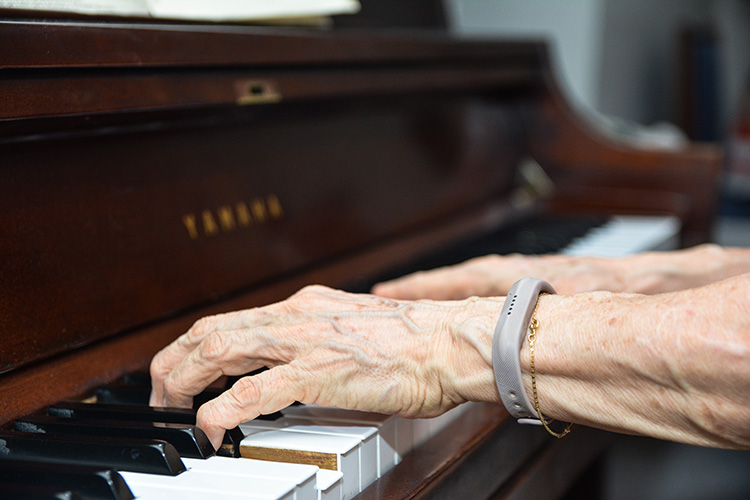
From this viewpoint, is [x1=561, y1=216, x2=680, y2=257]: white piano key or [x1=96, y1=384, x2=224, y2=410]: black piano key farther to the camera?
[x1=561, y1=216, x2=680, y2=257]: white piano key

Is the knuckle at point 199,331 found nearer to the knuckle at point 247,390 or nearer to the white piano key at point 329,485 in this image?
the knuckle at point 247,390

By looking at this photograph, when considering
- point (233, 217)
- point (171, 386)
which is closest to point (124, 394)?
point (171, 386)

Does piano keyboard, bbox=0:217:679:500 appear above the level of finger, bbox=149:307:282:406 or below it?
below

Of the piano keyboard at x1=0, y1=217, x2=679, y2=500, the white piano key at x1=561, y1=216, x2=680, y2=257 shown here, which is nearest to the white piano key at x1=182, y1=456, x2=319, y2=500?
the piano keyboard at x1=0, y1=217, x2=679, y2=500

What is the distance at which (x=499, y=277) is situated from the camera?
1203mm

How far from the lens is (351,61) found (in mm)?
1305

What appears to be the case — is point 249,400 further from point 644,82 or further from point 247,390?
point 644,82

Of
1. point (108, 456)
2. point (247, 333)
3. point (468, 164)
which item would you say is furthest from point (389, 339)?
point (468, 164)

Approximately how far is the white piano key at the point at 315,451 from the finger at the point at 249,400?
0.09 ft

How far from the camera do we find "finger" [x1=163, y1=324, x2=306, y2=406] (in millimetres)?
798

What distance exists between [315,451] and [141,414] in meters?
0.19

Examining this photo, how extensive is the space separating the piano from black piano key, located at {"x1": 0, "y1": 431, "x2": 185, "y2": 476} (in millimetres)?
50

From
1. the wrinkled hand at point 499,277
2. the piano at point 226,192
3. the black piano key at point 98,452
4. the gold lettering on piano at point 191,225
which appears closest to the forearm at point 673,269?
the wrinkled hand at point 499,277

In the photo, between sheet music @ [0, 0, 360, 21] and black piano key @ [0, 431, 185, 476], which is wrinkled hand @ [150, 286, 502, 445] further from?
sheet music @ [0, 0, 360, 21]
